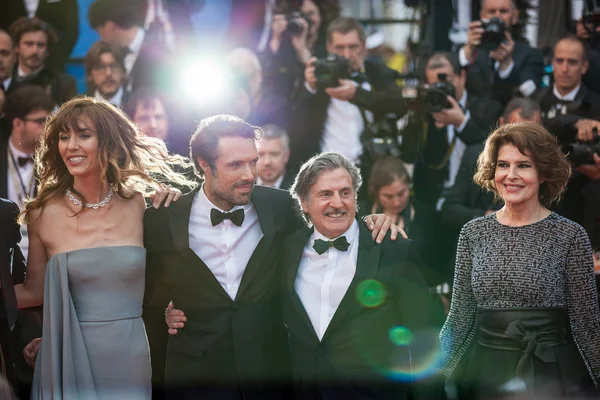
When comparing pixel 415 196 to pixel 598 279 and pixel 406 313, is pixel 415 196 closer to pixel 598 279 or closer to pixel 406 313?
pixel 598 279

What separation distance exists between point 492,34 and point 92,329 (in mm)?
3587

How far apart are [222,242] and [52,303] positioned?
2.43 feet

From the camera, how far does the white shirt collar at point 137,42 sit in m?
6.02

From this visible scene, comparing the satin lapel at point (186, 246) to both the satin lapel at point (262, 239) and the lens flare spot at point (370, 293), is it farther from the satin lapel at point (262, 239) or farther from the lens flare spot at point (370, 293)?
the lens flare spot at point (370, 293)

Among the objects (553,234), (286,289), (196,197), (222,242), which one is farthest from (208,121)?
(553,234)

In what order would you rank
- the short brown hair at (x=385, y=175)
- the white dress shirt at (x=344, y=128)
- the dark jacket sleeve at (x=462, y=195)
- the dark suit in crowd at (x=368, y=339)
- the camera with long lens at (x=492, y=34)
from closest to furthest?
the dark suit in crowd at (x=368, y=339)
the dark jacket sleeve at (x=462, y=195)
the short brown hair at (x=385, y=175)
the camera with long lens at (x=492, y=34)
the white dress shirt at (x=344, y=128)

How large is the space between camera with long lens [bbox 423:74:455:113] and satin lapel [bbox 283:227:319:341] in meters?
2.38

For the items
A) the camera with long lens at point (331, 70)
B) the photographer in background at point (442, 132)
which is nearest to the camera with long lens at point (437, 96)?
the photographer in background at point (442, 132)

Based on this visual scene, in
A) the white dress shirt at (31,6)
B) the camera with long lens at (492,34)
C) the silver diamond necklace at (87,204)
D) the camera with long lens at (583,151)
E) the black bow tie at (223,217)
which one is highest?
the white dress shirt at (31,6)

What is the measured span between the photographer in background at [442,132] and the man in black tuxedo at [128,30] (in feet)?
6.40

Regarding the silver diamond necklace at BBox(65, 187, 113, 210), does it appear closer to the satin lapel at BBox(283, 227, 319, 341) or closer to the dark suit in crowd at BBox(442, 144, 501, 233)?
the satin lapel at BBox(283, 227, 319, 341)

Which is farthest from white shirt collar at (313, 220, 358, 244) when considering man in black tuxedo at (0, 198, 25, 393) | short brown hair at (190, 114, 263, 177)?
man in black tuxedo at (0, 198, 25, 393)

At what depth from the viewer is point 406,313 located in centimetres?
324

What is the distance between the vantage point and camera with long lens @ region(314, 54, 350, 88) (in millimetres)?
5617
